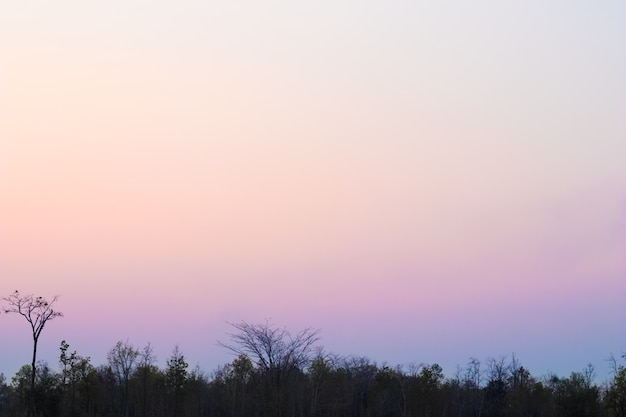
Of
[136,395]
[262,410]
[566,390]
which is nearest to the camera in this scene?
[262,410]

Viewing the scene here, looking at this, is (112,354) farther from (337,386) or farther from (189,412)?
(337,386)

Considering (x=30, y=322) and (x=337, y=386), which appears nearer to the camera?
(x=30, y=322)

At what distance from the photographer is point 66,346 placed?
53500 mm

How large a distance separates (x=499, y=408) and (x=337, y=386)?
1510cm

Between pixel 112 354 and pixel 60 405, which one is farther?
pixel 112 354

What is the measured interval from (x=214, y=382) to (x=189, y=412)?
22.5 ft

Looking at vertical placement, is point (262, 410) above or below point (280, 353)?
below

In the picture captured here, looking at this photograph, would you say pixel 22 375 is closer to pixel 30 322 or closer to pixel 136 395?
pixel 136 395

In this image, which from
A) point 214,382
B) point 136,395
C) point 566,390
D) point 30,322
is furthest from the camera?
point 214,382

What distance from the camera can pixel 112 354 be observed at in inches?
2299

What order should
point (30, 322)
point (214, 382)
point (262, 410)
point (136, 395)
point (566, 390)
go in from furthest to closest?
1. point (214, 382)
2. point (136, 395)
3. point (566, 390)
4. point (262, 410)
5. point (30, 322)

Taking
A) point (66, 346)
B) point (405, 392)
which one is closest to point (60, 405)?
point (66, 346)

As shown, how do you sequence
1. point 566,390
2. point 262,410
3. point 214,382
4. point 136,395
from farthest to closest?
point 214,382 < point 136,395 < point 566,390 < point 262,410

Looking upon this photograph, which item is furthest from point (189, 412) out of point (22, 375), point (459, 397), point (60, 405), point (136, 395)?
point (459, 397)
